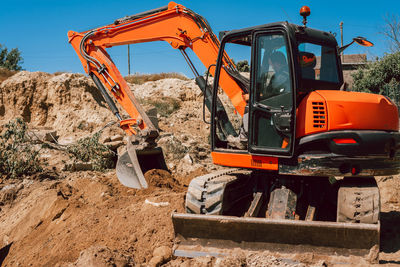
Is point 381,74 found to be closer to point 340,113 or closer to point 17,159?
point 340,113

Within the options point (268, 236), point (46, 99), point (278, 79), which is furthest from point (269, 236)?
point (46, 99)

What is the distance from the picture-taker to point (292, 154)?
4.32m

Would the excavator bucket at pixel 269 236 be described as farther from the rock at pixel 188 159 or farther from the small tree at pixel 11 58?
the small tree at pixel 11 58

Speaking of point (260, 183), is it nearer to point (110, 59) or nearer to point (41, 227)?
point (41, 227)

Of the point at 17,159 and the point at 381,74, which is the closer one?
the point at 17,159

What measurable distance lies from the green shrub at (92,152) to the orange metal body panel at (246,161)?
500 centimetres

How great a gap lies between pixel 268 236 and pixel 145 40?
4.15 metres

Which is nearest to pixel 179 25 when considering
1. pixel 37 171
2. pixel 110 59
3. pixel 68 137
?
pixel 110 59

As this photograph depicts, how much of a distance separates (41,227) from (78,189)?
1467 millimetres

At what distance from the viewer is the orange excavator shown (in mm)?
4125

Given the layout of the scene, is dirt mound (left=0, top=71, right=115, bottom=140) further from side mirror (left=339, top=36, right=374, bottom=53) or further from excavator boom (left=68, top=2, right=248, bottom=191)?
side mirror (left=339, top=36, right=374, bottom=53)

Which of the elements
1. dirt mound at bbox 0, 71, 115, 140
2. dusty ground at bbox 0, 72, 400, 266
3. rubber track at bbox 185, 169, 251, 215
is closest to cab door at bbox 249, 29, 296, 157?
rubber track at bbox 185, 169, 251, 215

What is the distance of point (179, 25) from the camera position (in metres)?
6.34

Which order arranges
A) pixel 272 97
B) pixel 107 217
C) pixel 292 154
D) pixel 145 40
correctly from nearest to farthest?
pixel 292 154, pixel 272 97, pixel 107 217, pixel 145 40
